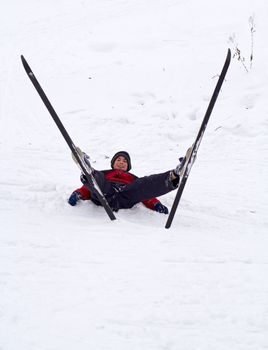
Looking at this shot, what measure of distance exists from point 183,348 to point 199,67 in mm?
7422

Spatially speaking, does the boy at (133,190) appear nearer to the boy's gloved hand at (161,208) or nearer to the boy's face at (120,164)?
the boy's gloved hand at (161,208)

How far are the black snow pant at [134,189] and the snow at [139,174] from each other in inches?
5.9

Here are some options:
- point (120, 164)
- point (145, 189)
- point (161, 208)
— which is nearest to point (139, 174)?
point (120, 164)

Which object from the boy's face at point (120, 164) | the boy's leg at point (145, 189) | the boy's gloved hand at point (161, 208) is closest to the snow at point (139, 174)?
the boy's gloved hand at point (161, 208)

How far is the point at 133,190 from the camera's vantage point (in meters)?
4.43

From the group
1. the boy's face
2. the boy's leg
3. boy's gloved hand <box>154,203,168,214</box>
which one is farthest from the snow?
the boy's face

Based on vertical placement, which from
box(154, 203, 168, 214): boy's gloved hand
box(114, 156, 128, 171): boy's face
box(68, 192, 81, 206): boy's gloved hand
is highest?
box(114, 156, 128, 171): boy's face

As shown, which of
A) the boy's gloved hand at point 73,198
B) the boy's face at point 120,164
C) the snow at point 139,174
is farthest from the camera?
Result: the boy's face at point 120,164

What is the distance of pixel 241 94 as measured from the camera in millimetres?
7715

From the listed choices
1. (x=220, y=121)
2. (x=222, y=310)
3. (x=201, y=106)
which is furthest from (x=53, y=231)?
(x=201, y=106)

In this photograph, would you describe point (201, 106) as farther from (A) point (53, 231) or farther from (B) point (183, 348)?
(B) point (183, 348)

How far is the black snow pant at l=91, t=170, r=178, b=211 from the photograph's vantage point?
4.29m

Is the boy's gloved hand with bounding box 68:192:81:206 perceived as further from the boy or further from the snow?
the snow

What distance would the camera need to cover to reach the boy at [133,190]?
4.27 m
